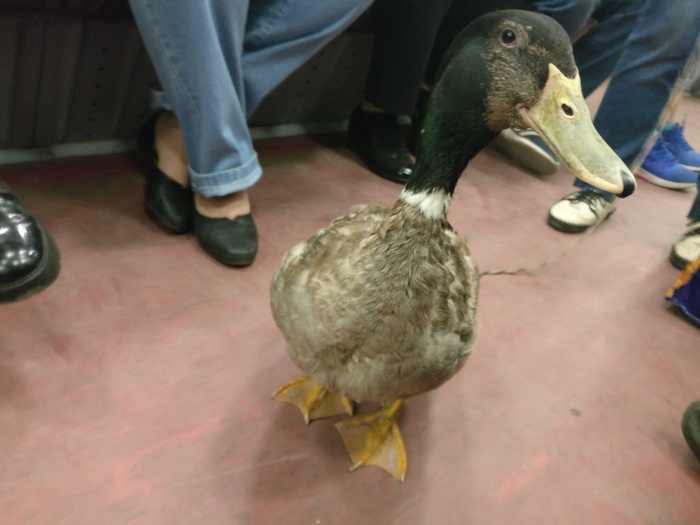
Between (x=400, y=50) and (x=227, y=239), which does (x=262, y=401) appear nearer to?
(x=227, y=239)

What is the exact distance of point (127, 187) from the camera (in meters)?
1.41

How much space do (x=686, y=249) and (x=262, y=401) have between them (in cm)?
150

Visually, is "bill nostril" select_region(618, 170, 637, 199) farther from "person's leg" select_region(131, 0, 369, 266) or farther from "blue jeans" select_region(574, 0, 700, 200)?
"blue jeans" select_region(574, 0, 700, 200)

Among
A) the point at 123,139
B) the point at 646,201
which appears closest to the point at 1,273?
the point at 123,139

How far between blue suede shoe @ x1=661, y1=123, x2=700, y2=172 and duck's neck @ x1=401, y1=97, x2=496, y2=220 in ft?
7.19

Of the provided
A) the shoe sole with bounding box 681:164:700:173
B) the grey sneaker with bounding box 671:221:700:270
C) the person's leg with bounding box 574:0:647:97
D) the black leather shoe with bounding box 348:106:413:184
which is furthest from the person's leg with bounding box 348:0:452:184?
the shoe sole with bounding box 681:164:700:173

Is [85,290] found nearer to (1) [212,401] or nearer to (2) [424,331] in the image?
(1) [212,401]

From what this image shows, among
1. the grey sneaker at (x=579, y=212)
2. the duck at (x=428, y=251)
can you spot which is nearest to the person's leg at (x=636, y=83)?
the grey sneaker at (x=579, y=212)

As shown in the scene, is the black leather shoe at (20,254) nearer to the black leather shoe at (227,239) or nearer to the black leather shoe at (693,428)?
the black leather shoe at (227,239)

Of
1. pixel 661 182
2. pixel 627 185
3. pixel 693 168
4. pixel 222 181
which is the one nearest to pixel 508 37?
pixel 627 185

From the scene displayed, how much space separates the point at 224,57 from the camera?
105 centimetres

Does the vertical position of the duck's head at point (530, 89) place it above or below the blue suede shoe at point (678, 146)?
above

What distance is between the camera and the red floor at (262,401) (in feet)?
2.59

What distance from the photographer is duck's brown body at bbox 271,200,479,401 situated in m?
0.73
